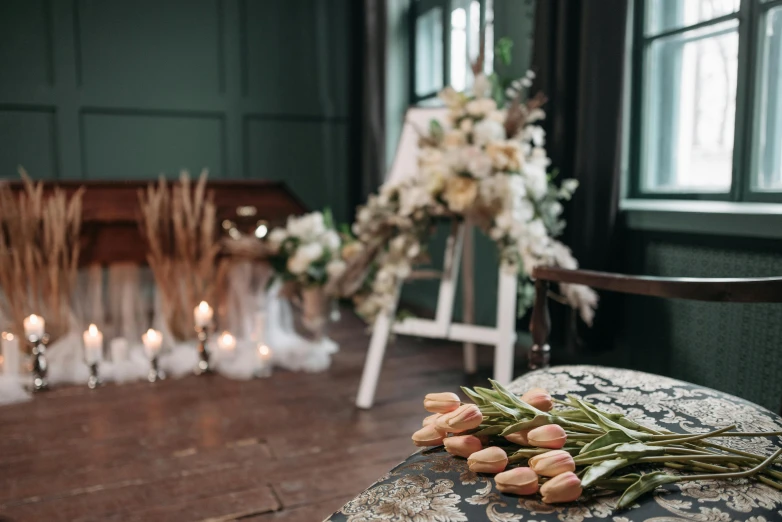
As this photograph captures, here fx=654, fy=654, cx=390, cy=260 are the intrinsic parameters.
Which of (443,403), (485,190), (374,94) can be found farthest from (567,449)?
(374,94)

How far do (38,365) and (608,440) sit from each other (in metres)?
2.40

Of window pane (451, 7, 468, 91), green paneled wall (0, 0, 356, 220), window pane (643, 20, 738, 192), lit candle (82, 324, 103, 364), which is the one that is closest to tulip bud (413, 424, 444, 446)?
window pane (643, 20, 738, 192)

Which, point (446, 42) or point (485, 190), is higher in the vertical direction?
point (446, 42)

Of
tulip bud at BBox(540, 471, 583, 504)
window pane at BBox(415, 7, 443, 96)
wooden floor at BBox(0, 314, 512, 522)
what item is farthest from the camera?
window pane at BBox(415, 7, 443, 96)

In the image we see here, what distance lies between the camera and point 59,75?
4.32m

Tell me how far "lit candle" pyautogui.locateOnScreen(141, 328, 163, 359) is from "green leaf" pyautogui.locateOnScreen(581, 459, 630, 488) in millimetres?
2169

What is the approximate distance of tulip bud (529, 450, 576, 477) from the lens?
2.39 feet

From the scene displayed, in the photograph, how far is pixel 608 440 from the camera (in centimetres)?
78

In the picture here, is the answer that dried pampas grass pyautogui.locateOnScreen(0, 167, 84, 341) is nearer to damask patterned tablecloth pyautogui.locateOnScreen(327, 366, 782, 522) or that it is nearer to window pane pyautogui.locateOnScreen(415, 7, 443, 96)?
damask patterned tablecloth pyautogui.locateOnScreen(327, 366, 782, 522)

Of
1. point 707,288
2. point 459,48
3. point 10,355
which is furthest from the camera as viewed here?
point 459,48

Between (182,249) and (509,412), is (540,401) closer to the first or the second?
(509,412)

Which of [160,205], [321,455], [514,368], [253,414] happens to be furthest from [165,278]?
[514,368]

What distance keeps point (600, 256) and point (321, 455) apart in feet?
3.78

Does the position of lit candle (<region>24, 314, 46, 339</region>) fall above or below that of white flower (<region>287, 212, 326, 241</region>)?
below
